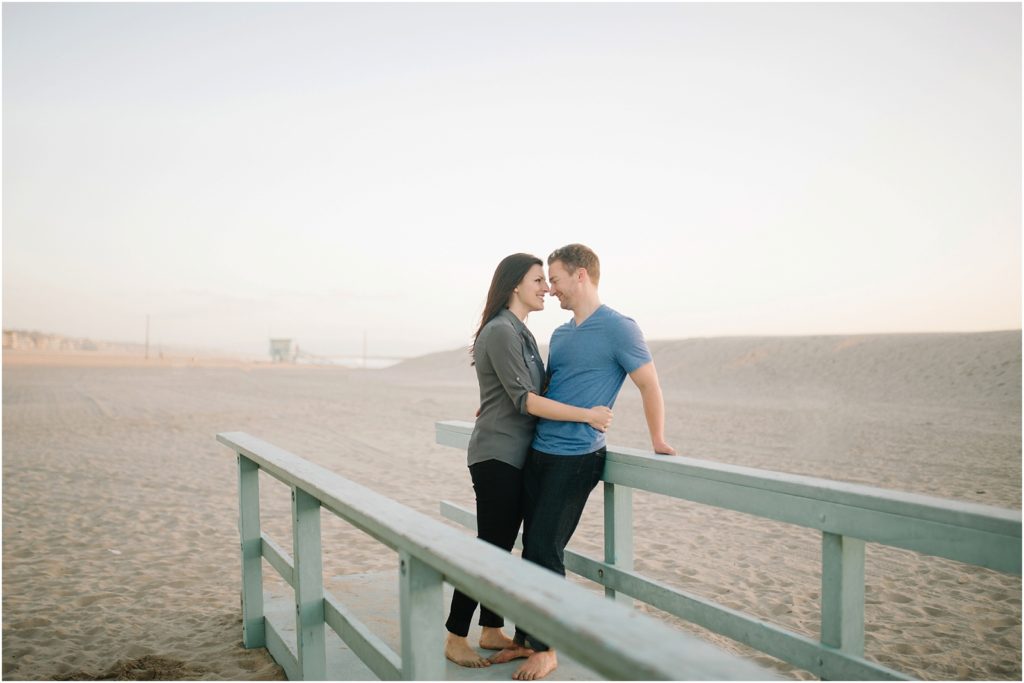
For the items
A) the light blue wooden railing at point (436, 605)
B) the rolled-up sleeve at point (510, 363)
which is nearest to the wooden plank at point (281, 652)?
the light blue wooden railing at point (436, 605)

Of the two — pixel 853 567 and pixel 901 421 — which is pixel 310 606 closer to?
pixel 853 567

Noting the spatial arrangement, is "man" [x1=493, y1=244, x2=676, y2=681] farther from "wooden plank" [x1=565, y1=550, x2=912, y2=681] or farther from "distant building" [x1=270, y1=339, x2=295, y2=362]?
"distant building" [x1=270, y1=339, x2=295, y2=362]

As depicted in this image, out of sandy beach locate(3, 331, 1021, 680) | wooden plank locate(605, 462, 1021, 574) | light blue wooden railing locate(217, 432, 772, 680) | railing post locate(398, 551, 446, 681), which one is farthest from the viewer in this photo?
sandy beach locate(3, 331, 1021, 680)

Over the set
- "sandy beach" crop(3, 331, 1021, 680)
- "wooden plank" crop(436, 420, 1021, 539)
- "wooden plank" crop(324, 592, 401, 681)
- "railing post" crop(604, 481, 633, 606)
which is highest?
"wooden plank" crop(436, 420, 1021, 539)

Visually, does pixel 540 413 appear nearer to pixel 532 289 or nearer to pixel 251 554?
pixel 532 289

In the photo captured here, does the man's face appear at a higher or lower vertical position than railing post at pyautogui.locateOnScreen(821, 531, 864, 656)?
higher

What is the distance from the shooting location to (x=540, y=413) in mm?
2920

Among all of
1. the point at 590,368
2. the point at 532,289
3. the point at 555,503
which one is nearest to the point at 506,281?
the point at 532,289

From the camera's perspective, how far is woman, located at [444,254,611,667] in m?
3.03

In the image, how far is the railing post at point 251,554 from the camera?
3.88m

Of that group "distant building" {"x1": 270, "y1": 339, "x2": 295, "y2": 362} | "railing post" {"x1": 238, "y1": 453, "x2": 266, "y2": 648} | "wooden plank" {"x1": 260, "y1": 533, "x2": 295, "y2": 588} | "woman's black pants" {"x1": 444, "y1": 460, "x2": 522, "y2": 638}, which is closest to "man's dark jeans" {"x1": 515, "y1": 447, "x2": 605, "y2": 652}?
"woman's black pants" {"x1": 444, "y1": 460, "x2": 522, "y2": 638}

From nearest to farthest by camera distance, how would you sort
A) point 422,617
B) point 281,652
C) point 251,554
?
point 422,617
point 281,652
point 251,554

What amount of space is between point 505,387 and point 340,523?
5072mm

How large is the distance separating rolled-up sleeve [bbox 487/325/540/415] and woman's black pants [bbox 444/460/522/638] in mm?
302
